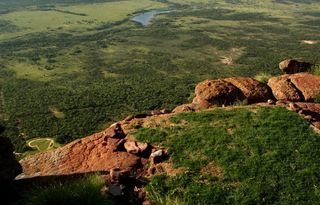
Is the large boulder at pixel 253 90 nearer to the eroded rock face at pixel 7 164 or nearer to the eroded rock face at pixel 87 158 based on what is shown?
the eroded rock face at pixel 87 158

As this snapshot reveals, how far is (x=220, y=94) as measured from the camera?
979 inches

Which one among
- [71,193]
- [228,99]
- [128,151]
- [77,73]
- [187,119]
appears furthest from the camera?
[77,73]

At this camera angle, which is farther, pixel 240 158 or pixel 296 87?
pixel 296 87

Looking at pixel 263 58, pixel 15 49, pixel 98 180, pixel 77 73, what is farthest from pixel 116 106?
pixel 15 49

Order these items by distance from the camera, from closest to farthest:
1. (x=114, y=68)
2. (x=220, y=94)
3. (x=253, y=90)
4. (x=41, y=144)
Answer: (x=220, y=94) → (x=253, y=90) → (x=41, y=144) → (x=114, y=68)

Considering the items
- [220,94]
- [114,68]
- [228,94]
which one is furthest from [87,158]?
[114,68]

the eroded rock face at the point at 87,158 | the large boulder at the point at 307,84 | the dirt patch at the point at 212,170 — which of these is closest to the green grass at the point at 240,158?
the dirt patch at the point at 212,170

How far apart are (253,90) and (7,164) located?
49.6 feet

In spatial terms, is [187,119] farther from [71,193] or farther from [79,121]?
[79,121]

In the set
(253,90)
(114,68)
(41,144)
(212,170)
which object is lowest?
(114,68)

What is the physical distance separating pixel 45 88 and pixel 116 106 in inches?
1198

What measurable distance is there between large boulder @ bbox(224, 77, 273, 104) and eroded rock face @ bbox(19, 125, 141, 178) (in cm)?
901

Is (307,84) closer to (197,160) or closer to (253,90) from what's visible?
(253,90)

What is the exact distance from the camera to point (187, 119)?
19734mm
